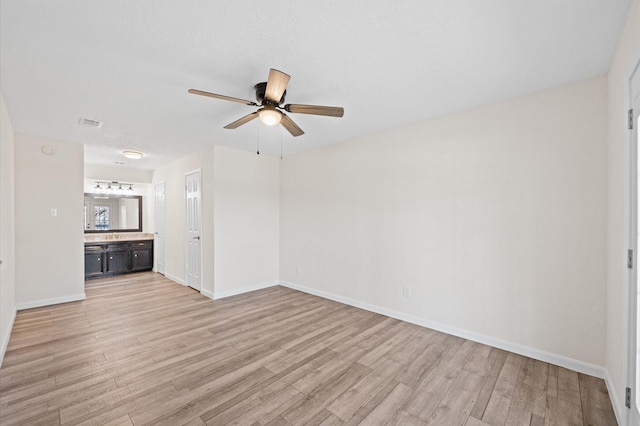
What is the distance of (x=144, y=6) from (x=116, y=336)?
326 cm

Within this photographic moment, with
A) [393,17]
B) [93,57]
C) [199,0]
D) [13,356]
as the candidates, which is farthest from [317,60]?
[13,356]

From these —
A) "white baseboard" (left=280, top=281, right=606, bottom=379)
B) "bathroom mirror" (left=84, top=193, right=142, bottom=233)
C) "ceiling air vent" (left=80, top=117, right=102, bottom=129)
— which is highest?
"ceiling air vent" (left=80, top=117, right=102, bottom=129)

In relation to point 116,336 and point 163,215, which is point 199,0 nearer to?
point 116,336

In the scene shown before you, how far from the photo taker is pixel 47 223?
4145 millimetres

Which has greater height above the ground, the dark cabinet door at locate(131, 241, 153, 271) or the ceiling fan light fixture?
the ceiling fan light fixture

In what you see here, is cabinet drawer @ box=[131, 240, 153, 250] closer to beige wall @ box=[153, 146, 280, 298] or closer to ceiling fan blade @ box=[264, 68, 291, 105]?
beige wall @ box=[153, 146, 280, 298]

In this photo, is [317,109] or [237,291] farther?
[237,291]

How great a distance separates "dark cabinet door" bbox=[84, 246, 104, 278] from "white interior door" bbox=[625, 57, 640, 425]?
794 cm

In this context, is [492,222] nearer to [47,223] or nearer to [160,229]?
[47,223]

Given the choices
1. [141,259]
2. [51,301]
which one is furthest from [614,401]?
[141,259]

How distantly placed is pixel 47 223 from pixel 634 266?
258 inches

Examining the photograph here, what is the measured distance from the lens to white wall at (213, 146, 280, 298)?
448 centimetres

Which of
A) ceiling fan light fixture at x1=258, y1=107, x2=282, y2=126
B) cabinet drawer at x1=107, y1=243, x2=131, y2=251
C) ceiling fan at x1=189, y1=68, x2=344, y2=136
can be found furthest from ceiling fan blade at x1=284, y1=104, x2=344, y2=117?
cabinet drawer at x1=107, y1=243, x2=131, y2=251

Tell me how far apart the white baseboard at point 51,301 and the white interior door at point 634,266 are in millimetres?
6309
